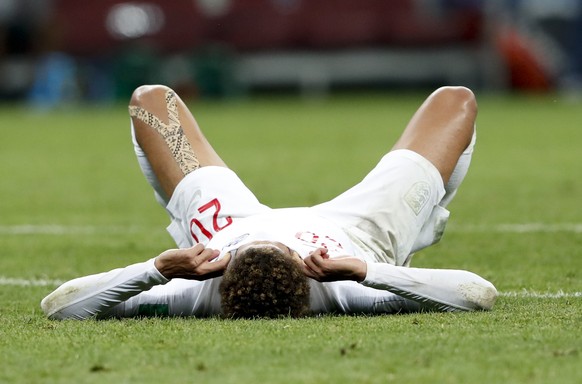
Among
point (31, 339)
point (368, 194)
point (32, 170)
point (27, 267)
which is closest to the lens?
point (31, 339)

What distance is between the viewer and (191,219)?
5.43m

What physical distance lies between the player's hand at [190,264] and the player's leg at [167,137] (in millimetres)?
1086

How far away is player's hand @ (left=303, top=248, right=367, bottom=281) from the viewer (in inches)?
178

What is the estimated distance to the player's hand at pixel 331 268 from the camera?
4531mm

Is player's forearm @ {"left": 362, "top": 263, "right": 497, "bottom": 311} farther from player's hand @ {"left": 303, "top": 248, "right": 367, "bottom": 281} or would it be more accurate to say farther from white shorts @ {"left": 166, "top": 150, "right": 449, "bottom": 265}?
white shorts @ {"left": 166, "top": 150, "right": 449, "bottom": 265}

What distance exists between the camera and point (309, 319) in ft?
15.3

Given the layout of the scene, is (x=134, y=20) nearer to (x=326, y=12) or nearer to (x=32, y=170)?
(x=326, y=12)

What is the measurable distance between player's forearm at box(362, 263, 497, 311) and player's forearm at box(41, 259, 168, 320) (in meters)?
0.76

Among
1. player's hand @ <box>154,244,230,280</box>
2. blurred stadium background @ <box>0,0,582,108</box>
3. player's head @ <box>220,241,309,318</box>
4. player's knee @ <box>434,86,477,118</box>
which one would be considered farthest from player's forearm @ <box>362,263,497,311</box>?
blurred stadium background @ <box>0,0,582,108</box>

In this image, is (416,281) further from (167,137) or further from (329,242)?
(167,137)

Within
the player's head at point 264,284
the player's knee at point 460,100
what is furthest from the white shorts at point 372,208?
the player's head at point 264,284

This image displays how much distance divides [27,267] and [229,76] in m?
19.7

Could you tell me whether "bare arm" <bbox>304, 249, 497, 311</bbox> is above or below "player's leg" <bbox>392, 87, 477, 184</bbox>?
below

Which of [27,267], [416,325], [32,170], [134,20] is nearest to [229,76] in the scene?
[134,20]
